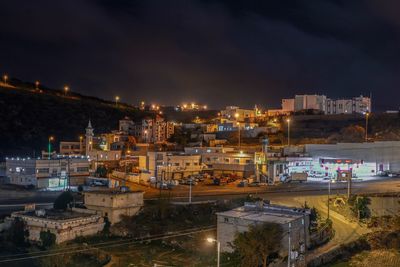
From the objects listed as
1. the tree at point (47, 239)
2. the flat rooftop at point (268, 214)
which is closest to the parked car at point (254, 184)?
the flat rooftop at point (268, 214)

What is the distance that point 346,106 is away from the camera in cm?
5828

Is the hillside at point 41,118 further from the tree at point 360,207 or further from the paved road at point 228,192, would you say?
the tree at point 360,207

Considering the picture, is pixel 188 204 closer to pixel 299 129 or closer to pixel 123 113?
pixel 299 129

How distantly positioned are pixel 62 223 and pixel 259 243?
728cm

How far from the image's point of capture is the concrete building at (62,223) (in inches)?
686

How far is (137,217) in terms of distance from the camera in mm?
19266

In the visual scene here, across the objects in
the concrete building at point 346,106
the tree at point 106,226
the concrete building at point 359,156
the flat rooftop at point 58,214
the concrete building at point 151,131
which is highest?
the concrete building at point 346,106

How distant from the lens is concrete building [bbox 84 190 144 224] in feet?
62.4

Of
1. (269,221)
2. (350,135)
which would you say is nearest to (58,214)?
(269,221)

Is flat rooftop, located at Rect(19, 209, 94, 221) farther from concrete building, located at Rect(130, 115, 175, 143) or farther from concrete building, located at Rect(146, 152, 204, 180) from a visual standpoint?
concrete building, located at Rect(130, 115, 175, 143)

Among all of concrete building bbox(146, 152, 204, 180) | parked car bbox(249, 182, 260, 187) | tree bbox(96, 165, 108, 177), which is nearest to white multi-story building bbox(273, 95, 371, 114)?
concrete building bbox(146, 152, 204, 180)

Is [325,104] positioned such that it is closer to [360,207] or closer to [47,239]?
[360,207]

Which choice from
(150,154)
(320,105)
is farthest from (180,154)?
(320,105)

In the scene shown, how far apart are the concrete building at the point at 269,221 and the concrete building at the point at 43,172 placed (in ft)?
41.5
